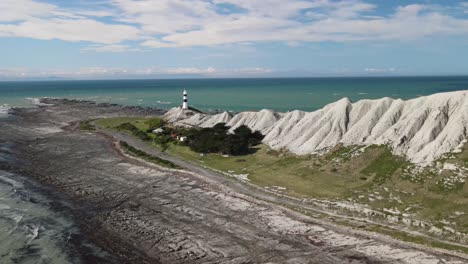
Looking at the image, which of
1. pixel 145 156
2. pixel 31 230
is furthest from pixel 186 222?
pixel 145 156

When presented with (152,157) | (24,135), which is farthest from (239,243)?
(24,135)

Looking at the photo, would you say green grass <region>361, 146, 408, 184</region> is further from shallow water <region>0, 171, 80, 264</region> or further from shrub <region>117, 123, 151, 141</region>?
shrub <region>117, 123, 151, 141</region>

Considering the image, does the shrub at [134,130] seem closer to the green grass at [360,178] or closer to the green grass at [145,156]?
the green grass at [145,156]

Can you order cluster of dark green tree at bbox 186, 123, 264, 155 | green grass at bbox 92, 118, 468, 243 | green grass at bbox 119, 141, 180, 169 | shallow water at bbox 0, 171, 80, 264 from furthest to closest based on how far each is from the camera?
cluster of dark green tree at bbox 186, 123, 264, 155 → green grass at bbox 119, 141, 180, 169 → green grass at bbox 92, 118, 468, 243 → shallow water at bbox 0, 171, 80, 264

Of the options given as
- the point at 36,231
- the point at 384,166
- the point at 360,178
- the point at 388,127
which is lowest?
the point at 36,231

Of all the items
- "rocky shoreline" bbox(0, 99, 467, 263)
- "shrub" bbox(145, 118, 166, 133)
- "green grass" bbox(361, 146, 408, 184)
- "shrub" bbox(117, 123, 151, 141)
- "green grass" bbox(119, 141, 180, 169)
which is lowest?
"rocky shoreline" bbox(0, 99, 467, 263)

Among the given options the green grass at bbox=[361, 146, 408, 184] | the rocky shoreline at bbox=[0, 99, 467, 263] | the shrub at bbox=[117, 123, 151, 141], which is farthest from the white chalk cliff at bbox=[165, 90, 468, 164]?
the shrub at bbox=[117, 123, 151, 141]

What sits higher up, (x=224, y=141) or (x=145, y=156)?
(x=224, y=141)

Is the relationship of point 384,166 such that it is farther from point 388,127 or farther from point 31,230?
point 31,230

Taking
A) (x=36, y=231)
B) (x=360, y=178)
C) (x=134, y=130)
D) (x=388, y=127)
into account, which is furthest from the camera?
(x=134, y=130)
